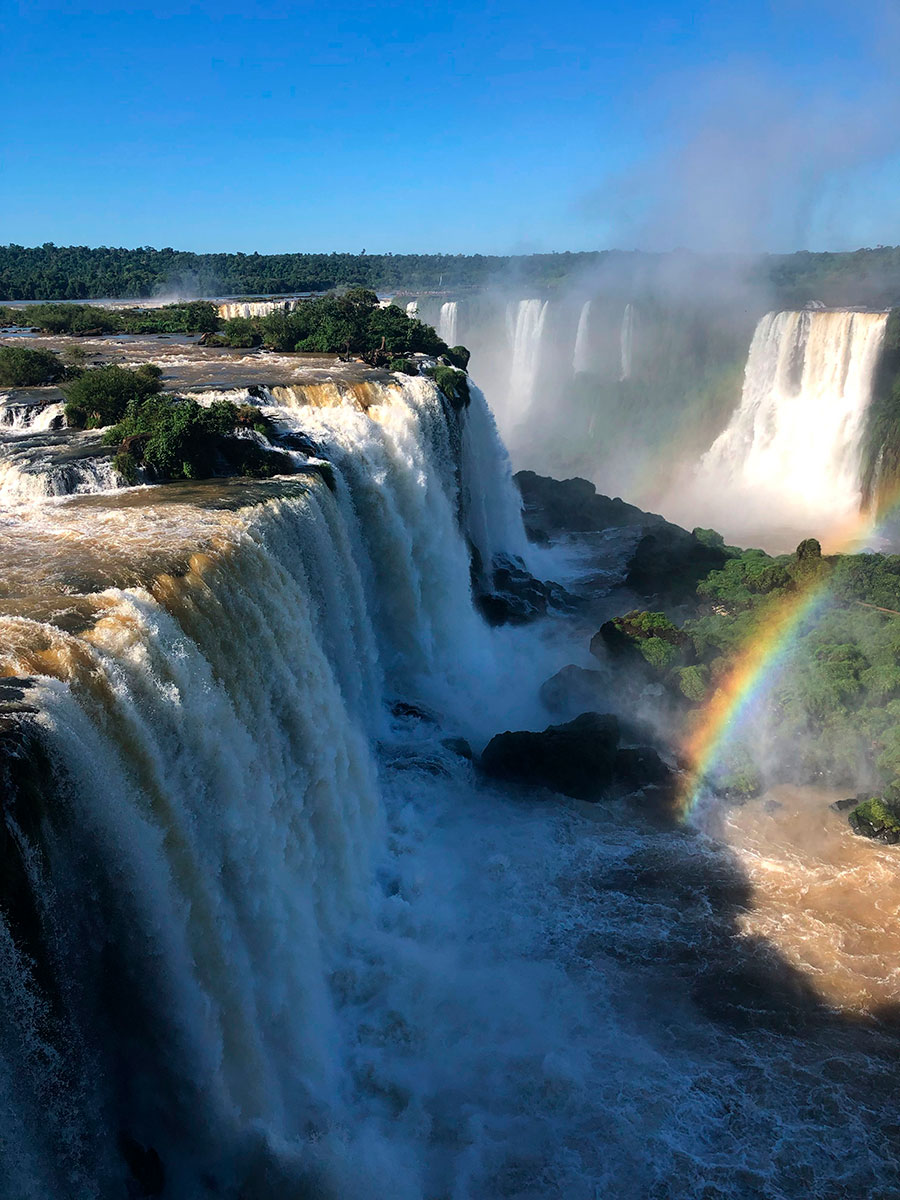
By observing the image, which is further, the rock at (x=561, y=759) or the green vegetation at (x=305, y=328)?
the green vegetation at (x=305, y=328)

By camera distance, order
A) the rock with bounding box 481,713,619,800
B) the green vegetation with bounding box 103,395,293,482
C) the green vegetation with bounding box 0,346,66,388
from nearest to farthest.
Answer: the green vegetation with bounding box 103,395,293,482, the rock with bounding box 481,713,619,800, the green vegetation with bounding box 0,346,66,388

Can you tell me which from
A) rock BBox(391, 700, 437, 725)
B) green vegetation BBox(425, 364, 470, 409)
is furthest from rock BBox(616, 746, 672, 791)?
green vegetation BBox(425, 364, 470, 409)

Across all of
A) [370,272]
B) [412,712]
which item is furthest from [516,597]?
[370,272]

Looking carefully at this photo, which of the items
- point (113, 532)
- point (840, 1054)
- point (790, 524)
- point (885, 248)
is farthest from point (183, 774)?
point (885, 248)

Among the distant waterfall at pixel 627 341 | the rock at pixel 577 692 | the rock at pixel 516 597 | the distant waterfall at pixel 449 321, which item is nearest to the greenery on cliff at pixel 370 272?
the distant waterfall at pixel 627 341

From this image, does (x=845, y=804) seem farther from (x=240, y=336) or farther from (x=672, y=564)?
(x=240, y=336)

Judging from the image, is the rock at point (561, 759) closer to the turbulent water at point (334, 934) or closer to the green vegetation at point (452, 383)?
the turbulent water at point (334, 934)

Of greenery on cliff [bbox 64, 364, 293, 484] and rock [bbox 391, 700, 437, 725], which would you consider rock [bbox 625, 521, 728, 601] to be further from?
greenery on cliff [bbox 64, 364, 293, 484]
